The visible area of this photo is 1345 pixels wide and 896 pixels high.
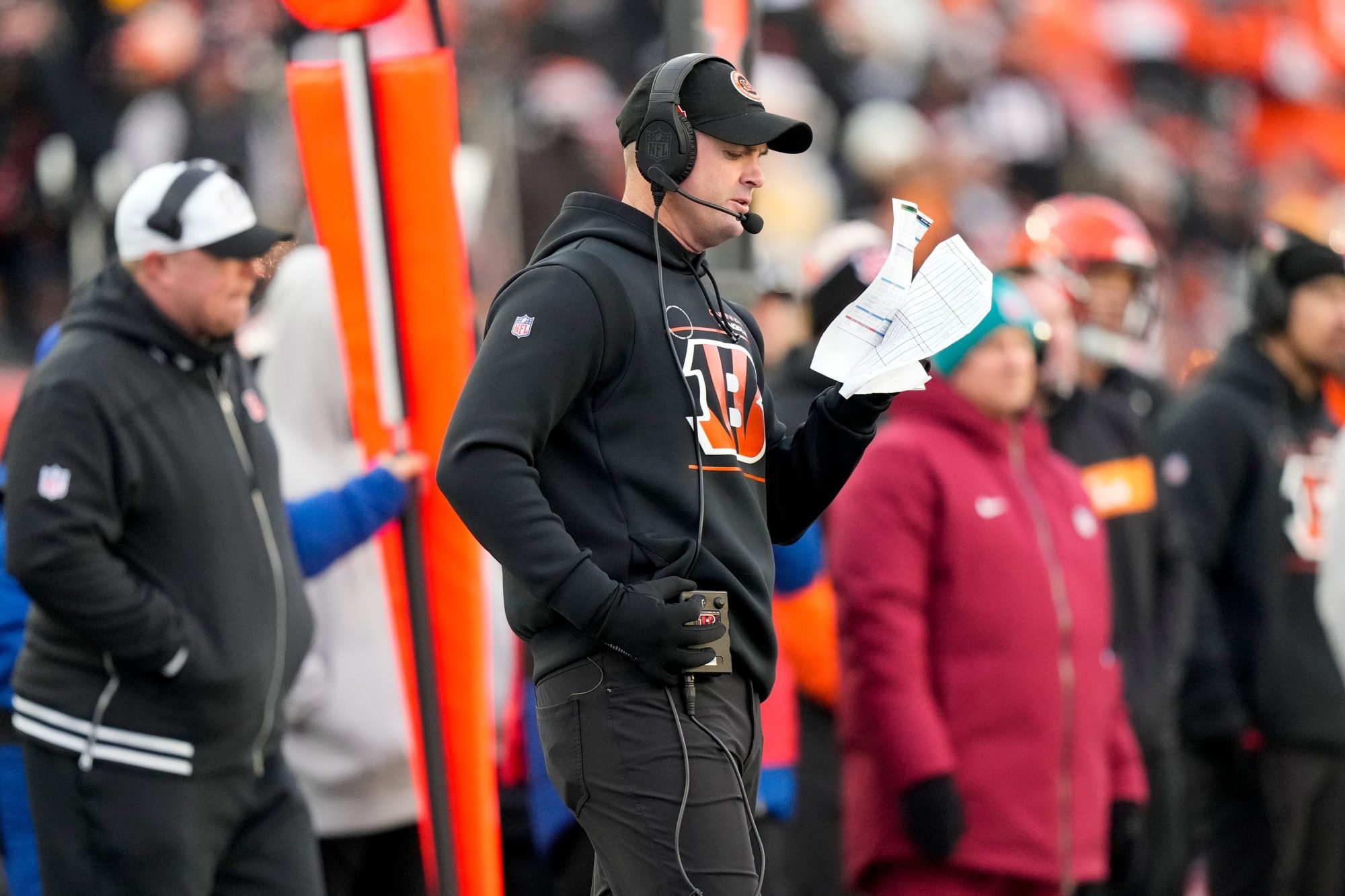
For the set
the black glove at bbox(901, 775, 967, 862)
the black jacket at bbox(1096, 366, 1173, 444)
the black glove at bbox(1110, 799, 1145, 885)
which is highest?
the black jacket at bbox(1096, 366, 1173, 444)

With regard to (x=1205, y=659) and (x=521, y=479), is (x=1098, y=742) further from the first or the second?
(x=521, y=479)

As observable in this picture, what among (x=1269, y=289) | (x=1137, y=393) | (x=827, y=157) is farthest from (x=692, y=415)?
(x=827, y=157)

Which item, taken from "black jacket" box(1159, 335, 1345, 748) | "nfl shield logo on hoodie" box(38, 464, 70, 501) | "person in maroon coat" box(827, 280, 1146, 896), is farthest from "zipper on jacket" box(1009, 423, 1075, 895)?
"nfl shield logo on hoodie" box(38, 464, 70, 501)

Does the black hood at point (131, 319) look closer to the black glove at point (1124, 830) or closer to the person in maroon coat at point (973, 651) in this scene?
the person in maroon coat at point (973, 651)

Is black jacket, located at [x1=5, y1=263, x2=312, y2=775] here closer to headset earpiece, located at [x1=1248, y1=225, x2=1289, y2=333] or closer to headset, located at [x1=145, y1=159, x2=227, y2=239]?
headset, located at [x1=145, y1=159, x2=227, y2=239]

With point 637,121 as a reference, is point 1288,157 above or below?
below

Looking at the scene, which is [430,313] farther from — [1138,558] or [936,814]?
[1138,558]

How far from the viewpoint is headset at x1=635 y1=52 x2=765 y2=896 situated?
10.2 feet

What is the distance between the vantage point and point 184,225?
4195 millimetres

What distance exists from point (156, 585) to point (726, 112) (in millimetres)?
1680

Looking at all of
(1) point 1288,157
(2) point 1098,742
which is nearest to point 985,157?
(1) point 1288,157

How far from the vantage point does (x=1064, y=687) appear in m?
5.01

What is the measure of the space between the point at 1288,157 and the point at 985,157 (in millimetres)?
5464

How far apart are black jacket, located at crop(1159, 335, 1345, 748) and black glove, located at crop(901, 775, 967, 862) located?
5.22ft
